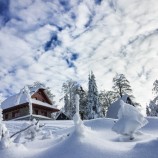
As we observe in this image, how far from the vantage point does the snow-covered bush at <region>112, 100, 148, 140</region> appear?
865 centimetres

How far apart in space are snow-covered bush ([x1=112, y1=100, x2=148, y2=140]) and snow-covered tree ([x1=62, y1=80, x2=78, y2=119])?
4236cm

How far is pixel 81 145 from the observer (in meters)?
6.85

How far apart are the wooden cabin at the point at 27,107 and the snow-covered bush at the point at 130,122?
28673 millimetres

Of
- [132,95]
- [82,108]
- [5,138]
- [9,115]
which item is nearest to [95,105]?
[82,108]

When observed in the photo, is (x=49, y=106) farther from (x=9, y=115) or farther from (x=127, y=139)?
(x=127, y=139)

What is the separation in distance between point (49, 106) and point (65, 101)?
435 inches

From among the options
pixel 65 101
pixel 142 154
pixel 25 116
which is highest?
pixel 65 101

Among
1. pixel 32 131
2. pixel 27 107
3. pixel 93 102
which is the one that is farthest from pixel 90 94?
pixel 32 131

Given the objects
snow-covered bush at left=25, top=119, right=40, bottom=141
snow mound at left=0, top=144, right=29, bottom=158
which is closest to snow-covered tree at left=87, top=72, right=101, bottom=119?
snow-covered bush at left=25, top=119, right=40, bottom=141

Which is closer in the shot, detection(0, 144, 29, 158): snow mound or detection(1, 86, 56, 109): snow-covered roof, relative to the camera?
detection(0, 144, 29, 158): snow mound

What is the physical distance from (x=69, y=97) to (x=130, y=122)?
151ft

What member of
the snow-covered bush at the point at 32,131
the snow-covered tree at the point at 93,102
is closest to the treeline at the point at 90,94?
the snow-covered tree at the point at 93,102

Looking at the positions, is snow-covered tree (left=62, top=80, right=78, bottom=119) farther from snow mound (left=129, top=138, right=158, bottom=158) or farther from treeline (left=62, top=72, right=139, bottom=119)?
snow mound (left=129, top=138, right=158, bottom=158)

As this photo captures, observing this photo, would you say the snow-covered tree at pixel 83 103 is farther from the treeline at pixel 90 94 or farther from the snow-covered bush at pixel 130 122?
the snow-covered bush at pixel 130 122
